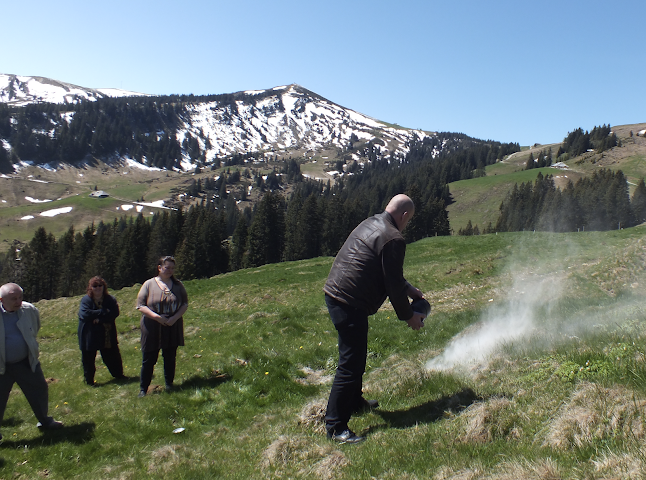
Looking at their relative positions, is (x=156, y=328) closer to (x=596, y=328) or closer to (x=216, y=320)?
(x=596, y=328)

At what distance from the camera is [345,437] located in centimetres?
491

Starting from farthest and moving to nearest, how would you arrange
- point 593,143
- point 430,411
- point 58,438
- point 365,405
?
1. point 593,143
2. point 58,438
3. point 365,405
4. point 430,411

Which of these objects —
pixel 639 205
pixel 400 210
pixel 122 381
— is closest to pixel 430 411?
pixel 400 210

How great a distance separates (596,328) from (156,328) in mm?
7920

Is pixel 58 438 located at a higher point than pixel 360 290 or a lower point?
lower

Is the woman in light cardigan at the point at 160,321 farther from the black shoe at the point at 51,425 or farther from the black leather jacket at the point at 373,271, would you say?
the black leather jacket at the point at 373,271

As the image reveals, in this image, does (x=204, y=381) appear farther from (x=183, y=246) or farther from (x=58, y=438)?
(x=183, y=246)

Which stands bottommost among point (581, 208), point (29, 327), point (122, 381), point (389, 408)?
point (581, 208)

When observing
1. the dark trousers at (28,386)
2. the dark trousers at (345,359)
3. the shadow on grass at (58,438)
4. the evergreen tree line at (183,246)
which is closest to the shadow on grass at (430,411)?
the dark trousers at (345,359)

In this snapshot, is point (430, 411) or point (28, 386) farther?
point (28, 386)

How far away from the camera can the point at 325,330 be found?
12945mm

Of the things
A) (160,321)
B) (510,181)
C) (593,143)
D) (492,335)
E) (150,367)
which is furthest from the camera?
Answer: (593,143)

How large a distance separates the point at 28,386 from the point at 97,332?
2939 mm

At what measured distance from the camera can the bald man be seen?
4.80 metres
